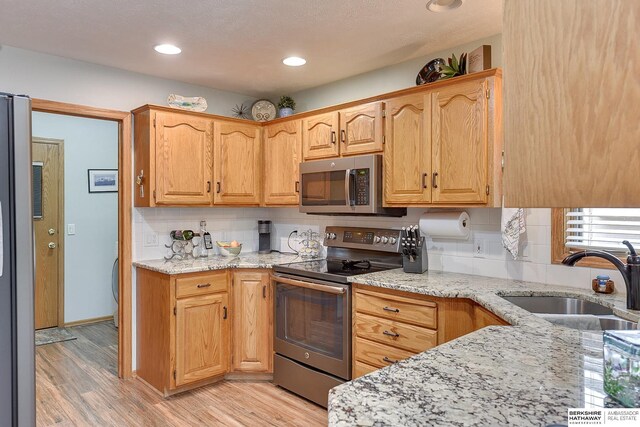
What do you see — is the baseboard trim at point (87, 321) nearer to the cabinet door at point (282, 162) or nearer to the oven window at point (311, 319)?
the cabinet door at point (282, 162)

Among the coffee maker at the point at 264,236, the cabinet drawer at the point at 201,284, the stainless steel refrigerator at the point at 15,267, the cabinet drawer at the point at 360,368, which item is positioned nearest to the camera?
the stainless steel refrigerator at the point at 15,267

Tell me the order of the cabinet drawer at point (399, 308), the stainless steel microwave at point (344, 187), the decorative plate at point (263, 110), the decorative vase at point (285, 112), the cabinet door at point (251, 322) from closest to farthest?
the cabinet drawer at point (399, 308) → the stainless steel microwave at point (344, 187) → the cabinet door at point (251, 322) → the decorative vase at point (285, 112) → the decorative plate at point (263, 110)

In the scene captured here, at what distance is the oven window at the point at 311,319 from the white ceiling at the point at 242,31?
5.50ft

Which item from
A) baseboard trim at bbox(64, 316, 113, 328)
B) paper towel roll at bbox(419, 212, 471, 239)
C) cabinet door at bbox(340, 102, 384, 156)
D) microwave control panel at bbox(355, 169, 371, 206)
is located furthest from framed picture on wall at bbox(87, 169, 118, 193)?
paper towel roll at bbox(419, 212, 471, 239)

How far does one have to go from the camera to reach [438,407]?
892 millimetres

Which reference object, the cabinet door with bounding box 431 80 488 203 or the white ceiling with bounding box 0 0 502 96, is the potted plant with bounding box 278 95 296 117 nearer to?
the white ceiling with bounding box 0 0 502 96

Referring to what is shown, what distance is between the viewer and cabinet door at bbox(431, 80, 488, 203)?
2.45m

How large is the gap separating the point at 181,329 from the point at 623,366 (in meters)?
2.81

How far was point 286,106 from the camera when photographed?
381 cm

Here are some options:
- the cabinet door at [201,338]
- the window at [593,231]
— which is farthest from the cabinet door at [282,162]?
the window at [593,231]

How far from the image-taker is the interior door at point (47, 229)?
459 centimetres

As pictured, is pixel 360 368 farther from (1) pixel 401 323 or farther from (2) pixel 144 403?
(2) pixel 144 403

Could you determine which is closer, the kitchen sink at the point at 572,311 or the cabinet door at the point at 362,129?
the kitchen sink at the point at 572,311

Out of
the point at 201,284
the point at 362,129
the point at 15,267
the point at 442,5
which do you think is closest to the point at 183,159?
the point at 201,284
